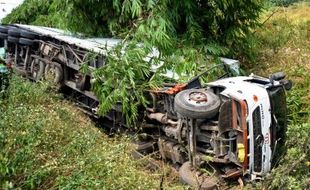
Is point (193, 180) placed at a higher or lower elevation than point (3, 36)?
lower

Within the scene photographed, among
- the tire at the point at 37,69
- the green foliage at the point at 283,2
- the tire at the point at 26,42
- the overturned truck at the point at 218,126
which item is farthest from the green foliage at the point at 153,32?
the green foliage at the point at 283,2

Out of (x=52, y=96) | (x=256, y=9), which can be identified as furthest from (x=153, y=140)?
(x=256, y=9)

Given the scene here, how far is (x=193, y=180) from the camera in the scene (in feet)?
23.0

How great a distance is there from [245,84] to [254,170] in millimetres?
1283

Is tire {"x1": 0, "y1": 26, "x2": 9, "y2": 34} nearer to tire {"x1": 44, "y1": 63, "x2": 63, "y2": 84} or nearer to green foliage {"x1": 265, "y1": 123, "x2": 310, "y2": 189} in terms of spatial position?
tire {"x1": 44, "y1": 63, "x2": 63, "y2": 84}

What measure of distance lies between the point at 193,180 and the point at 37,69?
610cm

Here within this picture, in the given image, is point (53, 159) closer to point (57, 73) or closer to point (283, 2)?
point (57, 73)

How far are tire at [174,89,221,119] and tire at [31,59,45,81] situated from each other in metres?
5.12

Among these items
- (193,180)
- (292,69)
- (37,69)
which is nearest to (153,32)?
(292,69)

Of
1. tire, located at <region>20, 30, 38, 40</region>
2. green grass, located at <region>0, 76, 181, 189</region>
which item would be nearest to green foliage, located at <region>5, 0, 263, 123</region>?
tire, located at <region>20, 30, 38, 40</region>

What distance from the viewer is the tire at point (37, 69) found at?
37.2ft

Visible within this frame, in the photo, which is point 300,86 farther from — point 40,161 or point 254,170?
point 40,161

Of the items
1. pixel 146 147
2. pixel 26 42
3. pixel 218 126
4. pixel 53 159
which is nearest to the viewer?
pixel 53 159

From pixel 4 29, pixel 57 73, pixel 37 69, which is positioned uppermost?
pixel 4 29
